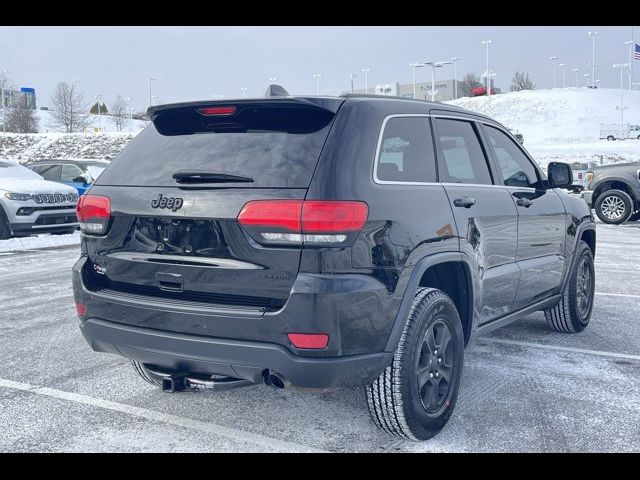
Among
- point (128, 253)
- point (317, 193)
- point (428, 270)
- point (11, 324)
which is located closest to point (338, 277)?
point (317, 193)

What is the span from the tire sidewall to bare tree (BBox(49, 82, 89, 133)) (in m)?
87.8

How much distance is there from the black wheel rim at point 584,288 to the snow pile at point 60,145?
60148mm

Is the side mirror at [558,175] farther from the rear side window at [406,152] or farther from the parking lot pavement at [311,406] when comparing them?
the rear side window at [406,152]

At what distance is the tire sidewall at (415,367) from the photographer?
339 cm

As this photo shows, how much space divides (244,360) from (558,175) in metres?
3.20

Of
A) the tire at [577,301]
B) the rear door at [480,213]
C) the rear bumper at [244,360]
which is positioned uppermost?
the rear door at [480,213]

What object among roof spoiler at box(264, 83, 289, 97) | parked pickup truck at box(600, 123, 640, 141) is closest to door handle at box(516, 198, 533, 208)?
roof spoiler at box(264, 83, 289, 97)

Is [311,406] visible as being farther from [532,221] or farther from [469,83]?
[469,83]

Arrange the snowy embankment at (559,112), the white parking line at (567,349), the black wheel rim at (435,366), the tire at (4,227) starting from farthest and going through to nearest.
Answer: the snowy embankment at (559,112)
the tire at (4,227)
the white parking line at (567,349)
the black wheel rim at (435,366)

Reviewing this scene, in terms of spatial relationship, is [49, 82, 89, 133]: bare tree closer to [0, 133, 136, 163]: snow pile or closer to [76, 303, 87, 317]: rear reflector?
[0, 133, 136, 163]: snow pile

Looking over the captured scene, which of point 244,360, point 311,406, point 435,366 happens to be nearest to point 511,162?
point 435,366

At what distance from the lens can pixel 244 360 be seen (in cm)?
312

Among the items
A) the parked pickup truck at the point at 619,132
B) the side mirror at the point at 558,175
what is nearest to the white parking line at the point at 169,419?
the side mirror at the point at 558,175

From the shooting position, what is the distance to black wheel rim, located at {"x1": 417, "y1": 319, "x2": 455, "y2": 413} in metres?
3.59
